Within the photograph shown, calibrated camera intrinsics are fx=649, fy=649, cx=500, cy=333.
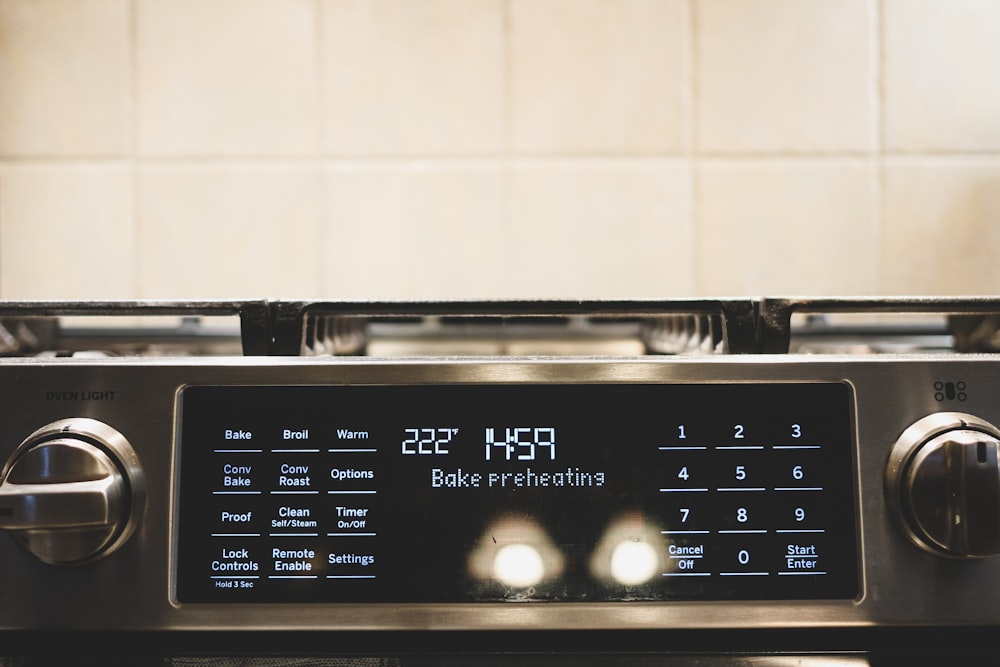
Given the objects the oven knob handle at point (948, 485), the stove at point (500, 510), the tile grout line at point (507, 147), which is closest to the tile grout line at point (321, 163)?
the tile grout line at point (507, 147)

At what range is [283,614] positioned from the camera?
0.33 meters

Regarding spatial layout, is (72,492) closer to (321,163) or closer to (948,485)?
(948,485)

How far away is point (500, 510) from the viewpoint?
0.33 m

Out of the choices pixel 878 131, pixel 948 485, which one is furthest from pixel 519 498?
pixel 878 131

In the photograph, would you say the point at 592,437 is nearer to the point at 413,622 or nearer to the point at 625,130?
the point at 413,622

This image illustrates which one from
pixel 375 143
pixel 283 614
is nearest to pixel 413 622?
pixel 283 614

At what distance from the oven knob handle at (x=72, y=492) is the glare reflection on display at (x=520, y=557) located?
179 mm

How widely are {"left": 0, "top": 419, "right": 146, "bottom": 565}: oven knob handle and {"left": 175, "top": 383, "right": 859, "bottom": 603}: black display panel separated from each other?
0.03m

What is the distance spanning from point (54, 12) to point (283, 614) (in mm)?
804

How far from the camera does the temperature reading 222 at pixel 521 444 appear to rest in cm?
33

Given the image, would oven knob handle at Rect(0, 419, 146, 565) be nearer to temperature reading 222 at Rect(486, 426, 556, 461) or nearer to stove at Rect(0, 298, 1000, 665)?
stove at Rect(0, 298, 1000, 665)

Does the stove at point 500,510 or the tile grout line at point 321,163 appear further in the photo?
the tile grout line at point 321,163

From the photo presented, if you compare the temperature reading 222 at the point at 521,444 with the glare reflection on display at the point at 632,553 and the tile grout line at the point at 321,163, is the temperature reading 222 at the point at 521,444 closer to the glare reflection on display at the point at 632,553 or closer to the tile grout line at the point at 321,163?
the glare reflection on display at the point at 632,553

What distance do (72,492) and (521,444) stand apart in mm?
216
